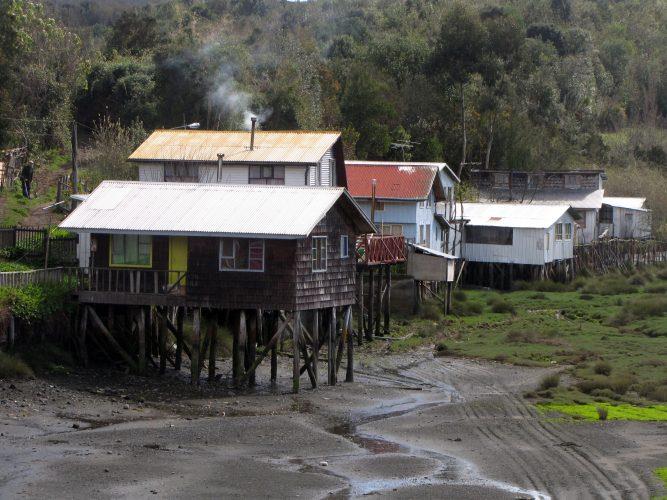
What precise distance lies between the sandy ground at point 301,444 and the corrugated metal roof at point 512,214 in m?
29.5

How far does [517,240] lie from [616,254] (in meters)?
11.1

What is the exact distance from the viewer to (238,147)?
51.3m

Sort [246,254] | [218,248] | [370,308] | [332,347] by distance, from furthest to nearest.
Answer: [370,308], [332,347], [218,248], [246,254]

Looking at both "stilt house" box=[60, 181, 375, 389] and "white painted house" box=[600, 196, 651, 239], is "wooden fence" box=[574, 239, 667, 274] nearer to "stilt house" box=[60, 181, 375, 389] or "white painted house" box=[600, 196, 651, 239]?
"white painted house" box=[600, 196, 651, 239]

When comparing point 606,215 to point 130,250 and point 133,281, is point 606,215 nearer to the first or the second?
point 130,250

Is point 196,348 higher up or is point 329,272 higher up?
point 329,272

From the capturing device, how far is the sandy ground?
2658 centimetres

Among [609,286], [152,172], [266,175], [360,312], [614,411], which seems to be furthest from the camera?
[609,286]

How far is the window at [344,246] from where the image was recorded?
39.8 m

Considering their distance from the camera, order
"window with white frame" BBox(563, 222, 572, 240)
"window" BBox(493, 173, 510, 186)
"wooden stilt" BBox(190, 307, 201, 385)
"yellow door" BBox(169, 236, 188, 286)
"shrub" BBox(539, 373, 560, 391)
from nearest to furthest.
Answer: "wooden stilt" BBox(190, 307, 201, 385)
"yellow door" BBox(169, 236, 188, 286)
"shrub" BBox(539, 373, 560, 391)
"window with white frame" BBox(563, 222, 572, 240)
"window" BBox(493, 173, 510, 186)

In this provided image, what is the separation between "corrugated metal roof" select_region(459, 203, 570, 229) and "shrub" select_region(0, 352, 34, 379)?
3596 cm

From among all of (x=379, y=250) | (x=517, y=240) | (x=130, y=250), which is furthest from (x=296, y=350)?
(x=517, y=240)

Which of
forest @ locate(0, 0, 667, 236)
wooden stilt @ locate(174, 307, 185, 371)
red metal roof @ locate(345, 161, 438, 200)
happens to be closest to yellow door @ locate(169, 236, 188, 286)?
wooden stilt @ locate(174, 307, 185, 371)

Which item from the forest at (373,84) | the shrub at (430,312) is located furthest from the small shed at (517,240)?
the shrub at (430,312)
